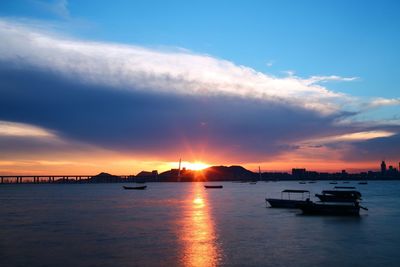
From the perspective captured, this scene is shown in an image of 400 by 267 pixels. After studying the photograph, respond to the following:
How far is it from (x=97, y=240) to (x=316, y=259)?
2137cm

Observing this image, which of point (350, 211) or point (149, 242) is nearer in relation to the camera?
point (149, 242)

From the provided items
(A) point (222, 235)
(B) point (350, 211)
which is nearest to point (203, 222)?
(A) point (222, 235)

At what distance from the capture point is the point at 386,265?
30406mm

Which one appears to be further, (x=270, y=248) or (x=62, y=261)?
(x=270, y=248)

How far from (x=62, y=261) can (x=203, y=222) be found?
2952 centimetres

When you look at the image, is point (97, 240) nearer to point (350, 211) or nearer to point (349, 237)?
point (349, 237)

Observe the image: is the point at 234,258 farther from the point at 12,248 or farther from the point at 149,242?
the point at 12,248

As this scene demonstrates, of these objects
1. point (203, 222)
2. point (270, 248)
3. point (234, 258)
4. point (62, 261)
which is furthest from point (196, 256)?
point (203, 222)

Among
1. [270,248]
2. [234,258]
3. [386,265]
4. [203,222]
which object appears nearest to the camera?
[386,265]

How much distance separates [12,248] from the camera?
123 feet

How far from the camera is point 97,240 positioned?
4197cm

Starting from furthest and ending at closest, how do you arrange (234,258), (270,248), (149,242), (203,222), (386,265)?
(203,222), (149,242), (270,248), (234,258), (386,265)

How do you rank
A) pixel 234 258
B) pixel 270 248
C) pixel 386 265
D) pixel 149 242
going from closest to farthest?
pixel 386 265
pixel 234 258
pixel 270 248
pixel 149 242

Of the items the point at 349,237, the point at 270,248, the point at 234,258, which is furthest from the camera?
the point at 349,237
